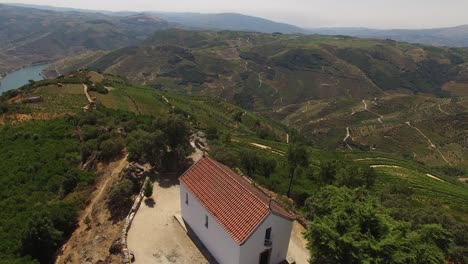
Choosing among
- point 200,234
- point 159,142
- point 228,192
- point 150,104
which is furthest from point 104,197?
point 150,104

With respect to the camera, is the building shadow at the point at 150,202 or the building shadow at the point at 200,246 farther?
the building shadow at the point at 150,202

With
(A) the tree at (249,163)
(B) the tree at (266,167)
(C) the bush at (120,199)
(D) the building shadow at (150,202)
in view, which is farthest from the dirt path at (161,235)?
(B) the tree at (266,167)

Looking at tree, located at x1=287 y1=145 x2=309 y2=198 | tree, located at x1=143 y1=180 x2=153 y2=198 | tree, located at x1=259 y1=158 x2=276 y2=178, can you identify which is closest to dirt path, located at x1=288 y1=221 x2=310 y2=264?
tree, located at x1=287 y1=145 x2=309 y2=198

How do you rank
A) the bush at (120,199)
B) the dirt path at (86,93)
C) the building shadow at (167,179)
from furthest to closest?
1. the dirt path at (86,93)
2. the building shadow at (167,179)
3. the bush at (120,199)

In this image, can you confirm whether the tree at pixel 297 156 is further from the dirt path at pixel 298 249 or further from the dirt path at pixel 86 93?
the dirt path at pixel 86 93

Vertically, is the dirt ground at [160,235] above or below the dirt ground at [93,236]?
above

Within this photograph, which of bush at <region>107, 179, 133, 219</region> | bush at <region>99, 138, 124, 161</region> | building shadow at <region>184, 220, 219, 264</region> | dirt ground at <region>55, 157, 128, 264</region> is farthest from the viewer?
bush at <region>99, 138, 124, 161</region>

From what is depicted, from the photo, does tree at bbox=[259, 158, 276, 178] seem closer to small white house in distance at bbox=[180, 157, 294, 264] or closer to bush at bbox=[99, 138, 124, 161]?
bush at bbox=[99, 138, 124, 161]

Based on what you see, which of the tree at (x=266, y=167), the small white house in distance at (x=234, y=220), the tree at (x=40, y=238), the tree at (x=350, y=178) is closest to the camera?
the small white house in distance at (x=234, y=220)
